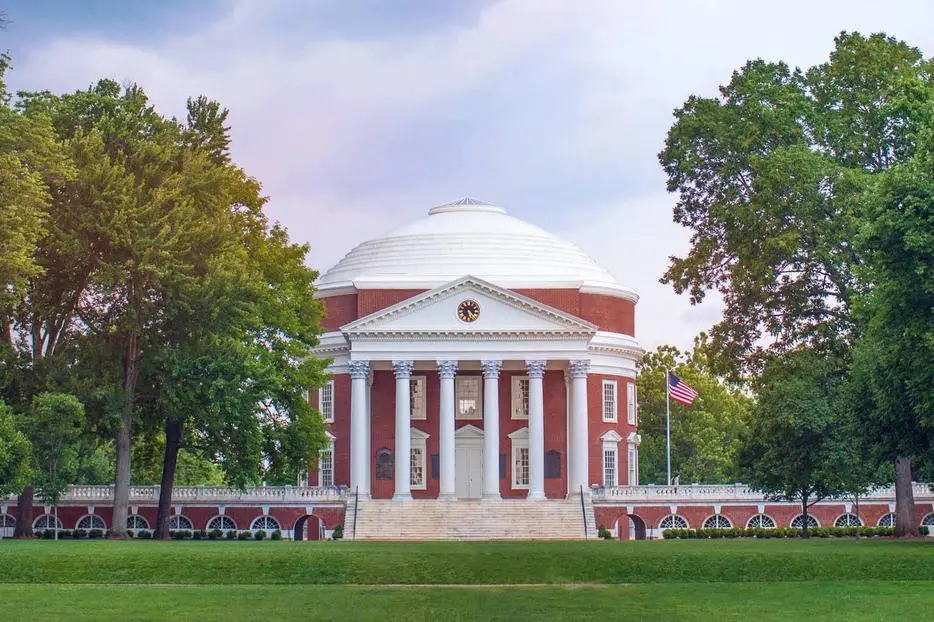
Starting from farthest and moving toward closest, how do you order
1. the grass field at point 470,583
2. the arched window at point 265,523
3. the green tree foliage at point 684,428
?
the green tree foliage at point 684,428, the arched window at point 265,523, the grass field at point 470,583

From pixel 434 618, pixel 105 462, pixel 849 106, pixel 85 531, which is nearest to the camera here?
pixel 434 618

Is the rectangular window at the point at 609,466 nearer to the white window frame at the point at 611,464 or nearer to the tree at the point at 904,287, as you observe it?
the white window frame at the point at 611,464

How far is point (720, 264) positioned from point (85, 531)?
3212 centimetres

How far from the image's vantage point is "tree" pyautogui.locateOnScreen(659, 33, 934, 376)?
61031mm

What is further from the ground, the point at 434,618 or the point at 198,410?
the point at 198,410

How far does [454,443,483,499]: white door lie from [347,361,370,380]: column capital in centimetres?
751

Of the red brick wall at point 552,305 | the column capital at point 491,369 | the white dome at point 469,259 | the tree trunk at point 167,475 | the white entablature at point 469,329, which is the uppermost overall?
the white dome at point 469,259

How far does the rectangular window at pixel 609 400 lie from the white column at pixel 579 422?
6.38 metres

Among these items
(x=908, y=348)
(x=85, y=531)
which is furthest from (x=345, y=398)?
(x=908, y=348)

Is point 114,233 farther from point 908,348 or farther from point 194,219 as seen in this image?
point 908,348

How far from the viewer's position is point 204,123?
215 ft

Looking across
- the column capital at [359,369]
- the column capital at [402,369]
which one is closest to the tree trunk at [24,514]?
the column capital at [359,369]

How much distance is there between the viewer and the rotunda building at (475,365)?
3135 inches

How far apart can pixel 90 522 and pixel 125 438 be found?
15.4 m
